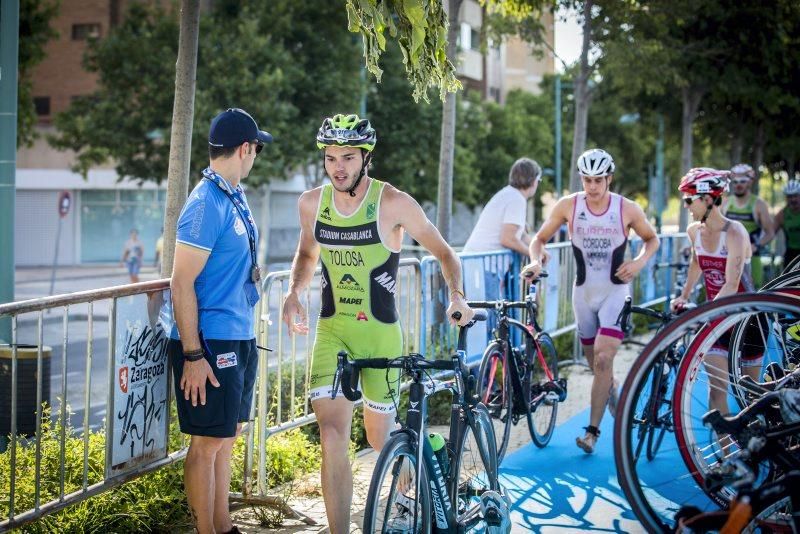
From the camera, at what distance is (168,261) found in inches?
271

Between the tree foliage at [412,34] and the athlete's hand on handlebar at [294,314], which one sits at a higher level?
the tree foliage at [412,34]

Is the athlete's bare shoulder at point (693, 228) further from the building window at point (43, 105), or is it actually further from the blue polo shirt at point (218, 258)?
the building window at point (43, 105)

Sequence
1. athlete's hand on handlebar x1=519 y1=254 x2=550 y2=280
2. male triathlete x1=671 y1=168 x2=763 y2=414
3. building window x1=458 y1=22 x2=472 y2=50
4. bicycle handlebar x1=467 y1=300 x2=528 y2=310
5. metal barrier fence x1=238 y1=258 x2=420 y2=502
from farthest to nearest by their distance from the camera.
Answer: building window x1=458 y1=22 x2=472 y2=50 → athlete's hand on handlebar x1=519 y1=254 x2=550 y2=280 → male triathlete x1=671 y1=168 x2=763 y2=414 → bicycle handlebar x1=467 y1=300 x2=528 y2=310 → metal barrier fence x1=238 y1=258 x2=420 y2=502

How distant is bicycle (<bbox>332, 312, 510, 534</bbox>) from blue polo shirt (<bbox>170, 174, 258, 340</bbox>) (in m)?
0.62

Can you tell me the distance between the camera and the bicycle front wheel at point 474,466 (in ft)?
16.1

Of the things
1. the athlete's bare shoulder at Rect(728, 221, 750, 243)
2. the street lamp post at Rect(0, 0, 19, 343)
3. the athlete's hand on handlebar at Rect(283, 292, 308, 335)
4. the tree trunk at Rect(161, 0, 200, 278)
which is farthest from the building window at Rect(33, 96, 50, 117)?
the athlete's hand on handlebar at Rect(283, 292, 308, 335)

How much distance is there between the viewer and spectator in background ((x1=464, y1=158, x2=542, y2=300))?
9.40m

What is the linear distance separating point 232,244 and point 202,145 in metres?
28.1

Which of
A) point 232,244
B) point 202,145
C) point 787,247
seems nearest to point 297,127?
point 202,145

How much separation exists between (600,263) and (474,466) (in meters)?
3.26

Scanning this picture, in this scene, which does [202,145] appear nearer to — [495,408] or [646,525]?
[495,408]

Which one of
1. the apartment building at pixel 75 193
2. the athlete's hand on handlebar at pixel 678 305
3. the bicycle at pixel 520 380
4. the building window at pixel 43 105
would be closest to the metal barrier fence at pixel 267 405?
the bicycle at pixel 520 380

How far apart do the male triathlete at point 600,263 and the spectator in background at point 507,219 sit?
120 cm

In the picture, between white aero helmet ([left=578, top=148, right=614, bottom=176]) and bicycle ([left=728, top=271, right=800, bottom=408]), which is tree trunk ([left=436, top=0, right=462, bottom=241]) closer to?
white aero helmet ([left=578, top=148, right=614, bottom=176])
